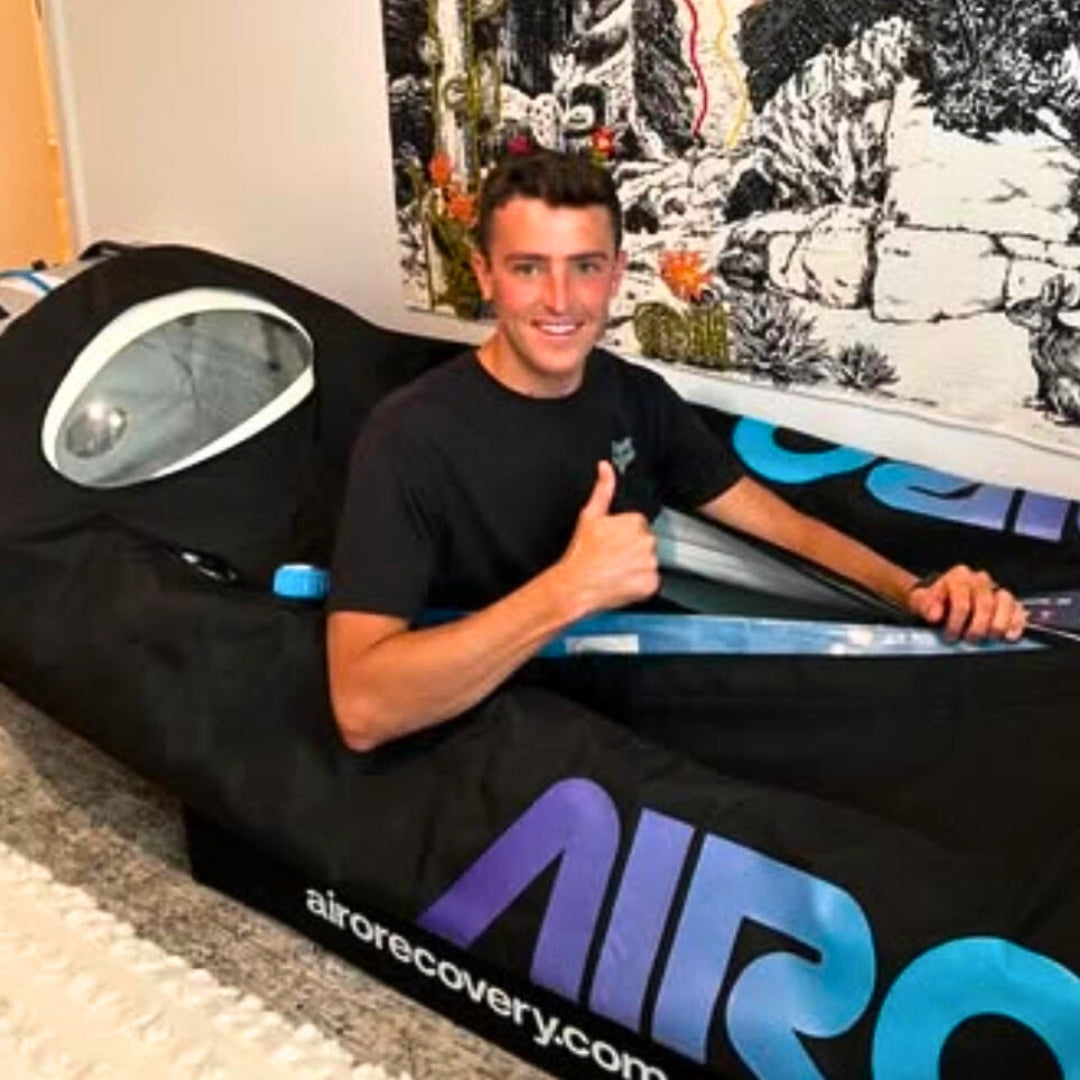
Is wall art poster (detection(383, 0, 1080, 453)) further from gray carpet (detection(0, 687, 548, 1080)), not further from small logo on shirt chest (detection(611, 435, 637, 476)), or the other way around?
gray carpet (detection(0, 687, 548, 1080))

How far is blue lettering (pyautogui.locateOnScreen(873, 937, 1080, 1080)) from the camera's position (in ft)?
3.07

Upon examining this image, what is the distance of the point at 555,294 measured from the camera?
1.29m

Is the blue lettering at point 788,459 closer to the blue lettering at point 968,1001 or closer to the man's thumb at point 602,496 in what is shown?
the man's thumb at point 602,496

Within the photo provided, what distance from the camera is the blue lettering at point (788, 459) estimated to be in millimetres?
1657

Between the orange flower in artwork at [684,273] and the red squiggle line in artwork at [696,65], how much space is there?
153mm

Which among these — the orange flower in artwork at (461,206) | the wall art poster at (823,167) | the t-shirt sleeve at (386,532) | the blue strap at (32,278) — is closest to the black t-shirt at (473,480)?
the t-shirt sleeve at (386,532)

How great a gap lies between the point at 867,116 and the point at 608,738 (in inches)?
31.7

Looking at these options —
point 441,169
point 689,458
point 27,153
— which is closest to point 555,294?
point 689,458

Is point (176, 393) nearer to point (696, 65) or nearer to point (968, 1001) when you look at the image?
point (696, 65)

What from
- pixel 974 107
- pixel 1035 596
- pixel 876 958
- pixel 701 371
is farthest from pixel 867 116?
pixel 876 958

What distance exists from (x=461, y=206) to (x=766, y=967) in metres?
1.33

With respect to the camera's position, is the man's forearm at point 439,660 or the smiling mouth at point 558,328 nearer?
the man's forearm at point 439,660

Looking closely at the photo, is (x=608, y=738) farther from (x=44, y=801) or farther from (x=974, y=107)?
(x=44, y=801)

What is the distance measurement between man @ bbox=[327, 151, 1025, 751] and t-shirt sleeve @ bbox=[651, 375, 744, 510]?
0.19 ft
